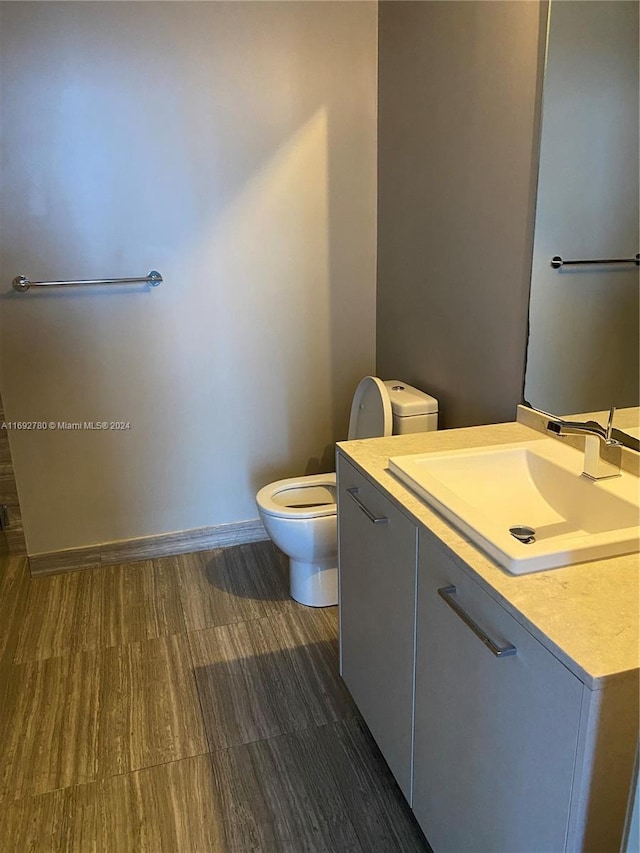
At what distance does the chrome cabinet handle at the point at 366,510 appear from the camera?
1.48m

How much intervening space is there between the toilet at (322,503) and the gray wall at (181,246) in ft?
1.32

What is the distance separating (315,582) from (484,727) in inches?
54.1

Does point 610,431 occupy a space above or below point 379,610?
above

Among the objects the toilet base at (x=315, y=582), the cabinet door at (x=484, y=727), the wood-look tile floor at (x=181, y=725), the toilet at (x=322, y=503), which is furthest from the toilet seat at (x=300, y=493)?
the cabinet door at (x=484, y=727)

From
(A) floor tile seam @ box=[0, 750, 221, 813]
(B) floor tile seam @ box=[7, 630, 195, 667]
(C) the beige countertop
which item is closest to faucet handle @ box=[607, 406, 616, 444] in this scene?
(C) the beige countertop

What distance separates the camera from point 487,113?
1883 millimetres

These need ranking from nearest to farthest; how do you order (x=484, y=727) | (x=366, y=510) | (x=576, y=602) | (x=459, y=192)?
(x=576, y=602)
(x=484, y=727)
(x=366, y=510)
(x=459, y=192)

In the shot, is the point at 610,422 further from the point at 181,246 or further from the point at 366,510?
the point at 181,246

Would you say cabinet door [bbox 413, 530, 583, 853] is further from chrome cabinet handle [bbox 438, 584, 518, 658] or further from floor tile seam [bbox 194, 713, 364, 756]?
floor tile seam [bbox 194, 713, 364, 756]

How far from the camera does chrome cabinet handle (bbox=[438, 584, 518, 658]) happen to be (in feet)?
3.35

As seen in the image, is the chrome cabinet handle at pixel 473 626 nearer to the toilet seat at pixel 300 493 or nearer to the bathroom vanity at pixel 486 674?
the bathroom vanity at pixel 486 674

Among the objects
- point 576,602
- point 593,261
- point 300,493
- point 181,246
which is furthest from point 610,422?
point 181,246

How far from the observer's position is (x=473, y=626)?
1108 mm

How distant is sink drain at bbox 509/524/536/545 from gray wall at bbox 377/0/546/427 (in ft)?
1.76
